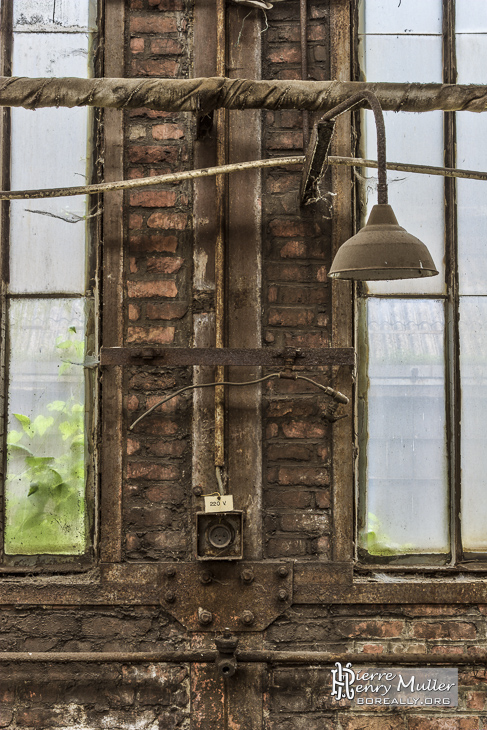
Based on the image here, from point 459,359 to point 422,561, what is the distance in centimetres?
69

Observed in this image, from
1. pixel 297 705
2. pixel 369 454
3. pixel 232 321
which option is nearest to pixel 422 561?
pixel 369 454

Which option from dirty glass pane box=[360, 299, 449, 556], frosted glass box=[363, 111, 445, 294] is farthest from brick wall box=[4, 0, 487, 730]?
frosted glass box=[363, 111, 445, 294]

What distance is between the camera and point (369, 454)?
203 centimetres

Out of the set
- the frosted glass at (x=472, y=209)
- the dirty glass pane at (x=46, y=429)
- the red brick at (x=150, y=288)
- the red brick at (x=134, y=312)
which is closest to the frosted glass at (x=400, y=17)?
the frosted glass at (x=472, y=209)

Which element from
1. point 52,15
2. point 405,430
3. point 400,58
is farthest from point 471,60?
→ point 52,15

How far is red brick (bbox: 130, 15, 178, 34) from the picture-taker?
1.98 metres

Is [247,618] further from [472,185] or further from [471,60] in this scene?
[471,60]

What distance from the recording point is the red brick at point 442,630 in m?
1.91

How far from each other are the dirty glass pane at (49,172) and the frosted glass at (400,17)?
0.99m

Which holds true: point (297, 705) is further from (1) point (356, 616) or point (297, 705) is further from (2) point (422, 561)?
(2) point (422, 561)

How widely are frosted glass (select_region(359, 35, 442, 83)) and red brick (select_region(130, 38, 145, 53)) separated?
76 centimetres

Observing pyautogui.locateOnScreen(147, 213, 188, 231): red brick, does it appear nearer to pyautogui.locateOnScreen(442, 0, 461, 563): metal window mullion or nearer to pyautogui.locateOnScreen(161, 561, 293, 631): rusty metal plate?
pyautogui.locateOnScreen(442, 0, 461, 563): metal window mullion

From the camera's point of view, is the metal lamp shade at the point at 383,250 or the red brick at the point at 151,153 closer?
the metal lamp shade at the point at 383,250

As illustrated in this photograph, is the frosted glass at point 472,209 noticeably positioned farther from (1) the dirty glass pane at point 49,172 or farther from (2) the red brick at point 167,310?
(1) the dirty glass pane at point 49,172
